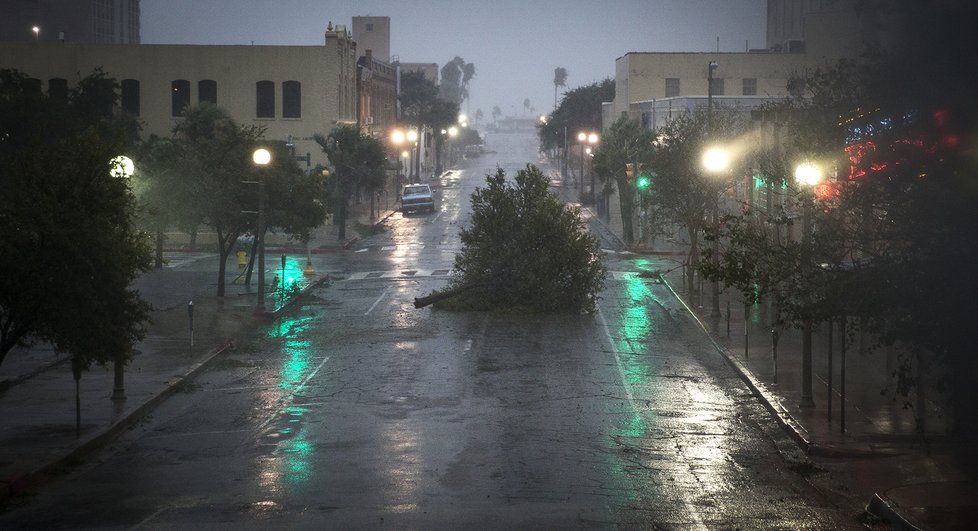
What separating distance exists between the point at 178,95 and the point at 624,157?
1058 inches

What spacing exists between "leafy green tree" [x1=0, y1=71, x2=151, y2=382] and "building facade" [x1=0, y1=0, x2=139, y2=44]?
128 meters

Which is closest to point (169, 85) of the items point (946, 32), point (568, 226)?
point (568, 226)

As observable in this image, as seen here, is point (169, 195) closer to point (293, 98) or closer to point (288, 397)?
point (288, 397)

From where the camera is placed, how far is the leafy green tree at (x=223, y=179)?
1309 inches

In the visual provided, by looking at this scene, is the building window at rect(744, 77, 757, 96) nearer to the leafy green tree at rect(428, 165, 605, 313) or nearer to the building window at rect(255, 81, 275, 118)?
the building window at rect(255, 81, 275, 118)

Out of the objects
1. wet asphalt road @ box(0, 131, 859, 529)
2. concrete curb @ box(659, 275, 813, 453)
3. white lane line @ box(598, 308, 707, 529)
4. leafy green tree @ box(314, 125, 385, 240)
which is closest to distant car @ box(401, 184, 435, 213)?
leafy green tree @ box(314, 125, 385, 240)

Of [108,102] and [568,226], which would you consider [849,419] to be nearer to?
[568,226]

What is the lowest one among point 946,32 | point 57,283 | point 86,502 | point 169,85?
point 86,502

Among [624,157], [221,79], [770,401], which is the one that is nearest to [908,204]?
[770,401]

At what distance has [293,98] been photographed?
65500mm

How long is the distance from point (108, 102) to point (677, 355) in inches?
1608

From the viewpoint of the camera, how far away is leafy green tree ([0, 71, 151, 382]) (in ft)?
48.9

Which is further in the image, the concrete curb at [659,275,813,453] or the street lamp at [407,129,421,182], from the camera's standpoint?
the street lamp at [407,129,421,182]

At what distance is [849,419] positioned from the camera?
17.9 meters
